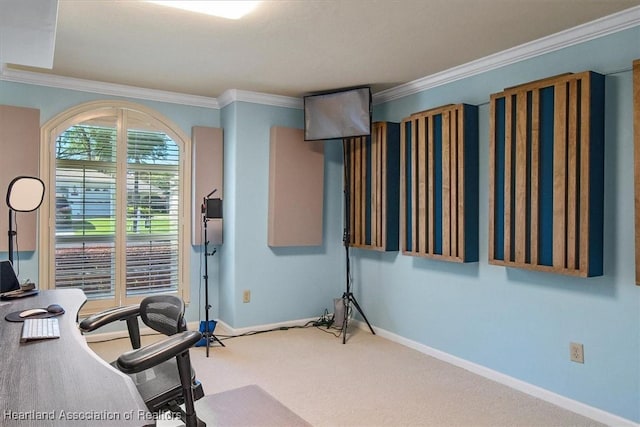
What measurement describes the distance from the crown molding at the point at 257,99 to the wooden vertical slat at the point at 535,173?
2416 millimetres

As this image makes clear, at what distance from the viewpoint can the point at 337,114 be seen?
4.18 m

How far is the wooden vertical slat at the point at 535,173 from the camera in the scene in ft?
9.39

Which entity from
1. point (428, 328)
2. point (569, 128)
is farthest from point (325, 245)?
point (569, 128)

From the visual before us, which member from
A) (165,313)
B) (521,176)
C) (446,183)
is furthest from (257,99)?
(165,313)

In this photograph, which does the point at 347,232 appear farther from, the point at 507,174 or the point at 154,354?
the point at 154,354

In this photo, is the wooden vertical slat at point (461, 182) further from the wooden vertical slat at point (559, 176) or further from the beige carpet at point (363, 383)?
the beige carpet at point (363, 383)

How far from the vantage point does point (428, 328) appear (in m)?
3.85

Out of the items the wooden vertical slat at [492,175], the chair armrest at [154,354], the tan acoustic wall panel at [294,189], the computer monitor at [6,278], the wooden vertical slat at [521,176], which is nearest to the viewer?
the chair armrest at [154,354]

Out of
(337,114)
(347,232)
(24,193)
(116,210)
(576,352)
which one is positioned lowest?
(576,352)

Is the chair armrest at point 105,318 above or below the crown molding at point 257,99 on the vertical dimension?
below

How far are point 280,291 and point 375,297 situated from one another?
0.97m

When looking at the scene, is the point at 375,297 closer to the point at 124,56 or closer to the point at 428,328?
the point at 428,328

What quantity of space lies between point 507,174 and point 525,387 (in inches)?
57.4

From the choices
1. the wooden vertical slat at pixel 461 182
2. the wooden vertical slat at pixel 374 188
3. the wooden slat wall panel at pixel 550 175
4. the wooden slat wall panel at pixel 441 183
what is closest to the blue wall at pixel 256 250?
the wooden vertical slat at pixel 374 188
